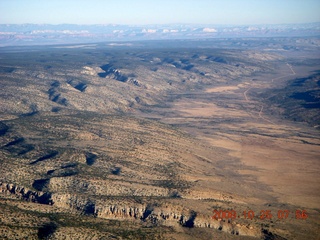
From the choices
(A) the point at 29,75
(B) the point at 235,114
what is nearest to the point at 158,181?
(B) the point at 235,114

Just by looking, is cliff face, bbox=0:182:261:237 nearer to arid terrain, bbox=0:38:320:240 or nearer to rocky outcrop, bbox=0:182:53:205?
arid terrain, bbox=0:38:320:240

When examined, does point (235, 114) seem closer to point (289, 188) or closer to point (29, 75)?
point (289, 188)
